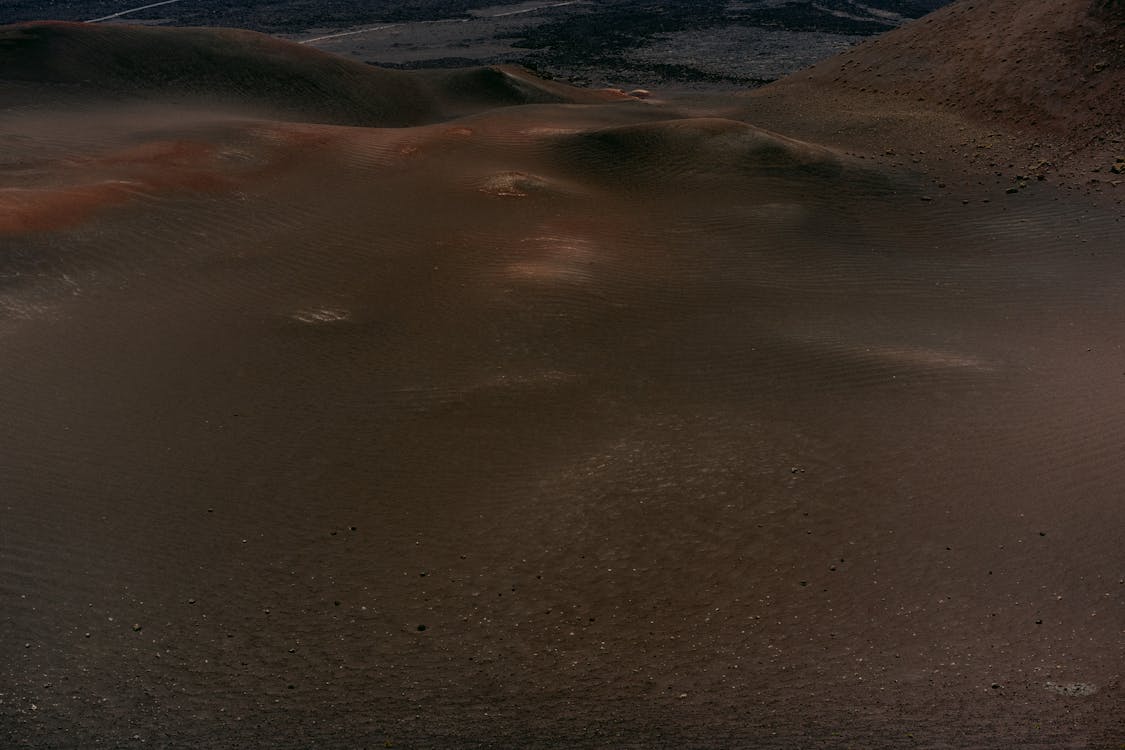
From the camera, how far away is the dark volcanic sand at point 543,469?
649 cm

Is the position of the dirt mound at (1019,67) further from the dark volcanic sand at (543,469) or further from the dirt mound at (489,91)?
the dirt mound at (489,91)

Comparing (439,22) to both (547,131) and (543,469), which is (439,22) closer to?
(547,131)

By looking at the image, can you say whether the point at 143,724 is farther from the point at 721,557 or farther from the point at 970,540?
the point at 970,540

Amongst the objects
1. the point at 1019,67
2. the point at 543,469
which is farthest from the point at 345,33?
the point at 543,469

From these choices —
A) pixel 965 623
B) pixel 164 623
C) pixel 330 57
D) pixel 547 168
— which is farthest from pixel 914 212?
pixel 330 57

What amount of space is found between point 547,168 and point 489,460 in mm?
10754

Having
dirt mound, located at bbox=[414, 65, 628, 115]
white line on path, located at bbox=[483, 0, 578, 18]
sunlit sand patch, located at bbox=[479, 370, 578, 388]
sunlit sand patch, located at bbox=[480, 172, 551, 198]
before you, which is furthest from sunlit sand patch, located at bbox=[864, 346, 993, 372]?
white line on path, located at bbox=[483, 0, 578, 18]

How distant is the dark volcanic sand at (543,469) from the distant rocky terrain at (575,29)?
23.1 meters

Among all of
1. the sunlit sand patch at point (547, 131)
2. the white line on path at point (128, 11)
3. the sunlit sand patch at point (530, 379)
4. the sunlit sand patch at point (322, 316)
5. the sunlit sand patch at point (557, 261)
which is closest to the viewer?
the sunlit sand patch at point (530, 379)

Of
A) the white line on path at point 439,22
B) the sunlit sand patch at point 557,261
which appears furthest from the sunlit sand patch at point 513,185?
the white line on path at point 439,22

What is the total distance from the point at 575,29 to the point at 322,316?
129 ft

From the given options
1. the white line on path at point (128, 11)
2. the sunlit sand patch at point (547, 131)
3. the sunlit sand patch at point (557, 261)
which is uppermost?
the white line on path at point (128, 11)

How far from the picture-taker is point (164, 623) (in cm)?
705

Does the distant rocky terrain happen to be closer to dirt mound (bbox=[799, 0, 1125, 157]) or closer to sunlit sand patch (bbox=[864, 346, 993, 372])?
dirt mound (bbox=[799, 0, 1125, 157])
